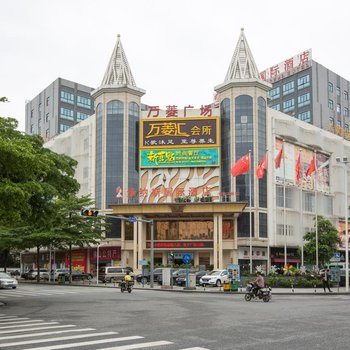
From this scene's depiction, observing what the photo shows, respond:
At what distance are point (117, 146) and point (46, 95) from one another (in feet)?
176

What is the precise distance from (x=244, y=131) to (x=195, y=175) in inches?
364

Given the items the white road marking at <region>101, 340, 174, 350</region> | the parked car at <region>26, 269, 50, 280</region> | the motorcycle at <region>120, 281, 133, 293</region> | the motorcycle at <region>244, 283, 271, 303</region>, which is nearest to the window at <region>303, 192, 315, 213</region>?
the parked car at <region>26, 269, 50, 280</region>

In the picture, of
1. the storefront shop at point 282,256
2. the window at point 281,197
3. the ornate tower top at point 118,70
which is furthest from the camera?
the ornate tower top at point 118,70

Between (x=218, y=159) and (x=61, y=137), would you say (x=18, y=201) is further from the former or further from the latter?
(x=61, y=137)

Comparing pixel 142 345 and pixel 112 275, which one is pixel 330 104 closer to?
pixel 112 275

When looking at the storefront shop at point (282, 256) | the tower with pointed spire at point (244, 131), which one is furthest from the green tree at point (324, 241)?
the storefront shop at point (282, 256)

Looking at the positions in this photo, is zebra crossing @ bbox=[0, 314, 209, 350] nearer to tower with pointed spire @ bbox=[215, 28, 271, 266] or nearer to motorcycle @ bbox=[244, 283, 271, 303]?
motorcycle @ bbox=[244, 283, 271, 303]

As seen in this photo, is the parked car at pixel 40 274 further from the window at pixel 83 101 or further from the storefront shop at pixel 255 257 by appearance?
the window at pixel 83 101

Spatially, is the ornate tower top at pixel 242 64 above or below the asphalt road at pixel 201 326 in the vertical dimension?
above

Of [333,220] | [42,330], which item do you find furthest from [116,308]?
[333,220]

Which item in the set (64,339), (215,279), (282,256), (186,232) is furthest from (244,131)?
(64,339)

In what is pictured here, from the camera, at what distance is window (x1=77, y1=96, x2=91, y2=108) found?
123875mm

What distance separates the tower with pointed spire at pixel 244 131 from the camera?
74.4 meters

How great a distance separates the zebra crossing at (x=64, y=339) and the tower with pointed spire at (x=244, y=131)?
195ft
